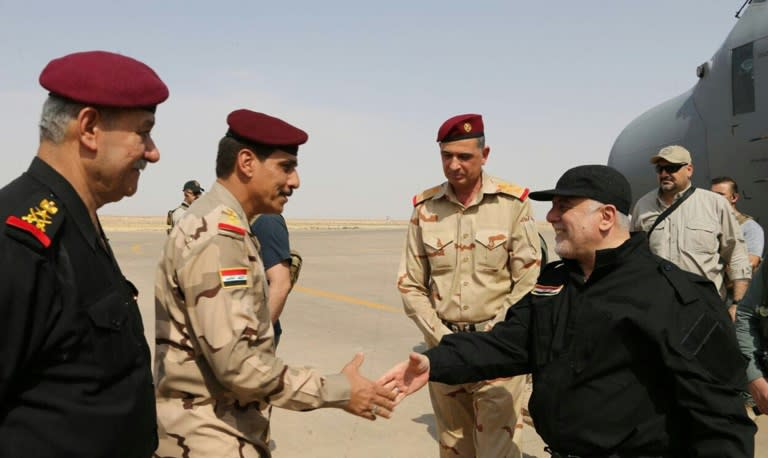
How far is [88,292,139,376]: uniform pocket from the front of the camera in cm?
173

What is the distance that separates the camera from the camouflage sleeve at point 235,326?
231cm

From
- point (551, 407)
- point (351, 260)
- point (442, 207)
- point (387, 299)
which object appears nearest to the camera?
point (551, 407)

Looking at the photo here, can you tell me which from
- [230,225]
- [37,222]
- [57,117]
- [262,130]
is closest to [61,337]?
[37,222]

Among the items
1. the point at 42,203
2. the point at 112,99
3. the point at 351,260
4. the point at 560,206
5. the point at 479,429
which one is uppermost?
the point at 112,99

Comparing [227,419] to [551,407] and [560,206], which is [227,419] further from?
[560,206]

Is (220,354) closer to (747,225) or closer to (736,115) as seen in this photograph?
(747,225)

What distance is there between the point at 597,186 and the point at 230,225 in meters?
1.55

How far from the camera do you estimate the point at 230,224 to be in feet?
8.13

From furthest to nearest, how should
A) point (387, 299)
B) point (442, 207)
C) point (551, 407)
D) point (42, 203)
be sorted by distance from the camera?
point (387, 299) → point (442, 207) → point (551, 407) → point (42, 203)

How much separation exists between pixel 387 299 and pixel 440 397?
29.9ft

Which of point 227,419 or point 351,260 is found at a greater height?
point 227,419

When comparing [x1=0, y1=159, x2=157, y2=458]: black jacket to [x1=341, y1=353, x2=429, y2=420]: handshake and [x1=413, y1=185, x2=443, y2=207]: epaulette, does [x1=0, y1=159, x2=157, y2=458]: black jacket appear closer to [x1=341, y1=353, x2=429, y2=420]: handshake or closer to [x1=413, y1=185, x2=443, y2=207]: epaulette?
[x1=341, y1=353, x2=429, y2=420]: handshake

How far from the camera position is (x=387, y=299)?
43.3ft

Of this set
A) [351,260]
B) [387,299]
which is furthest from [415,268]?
[351,260]
